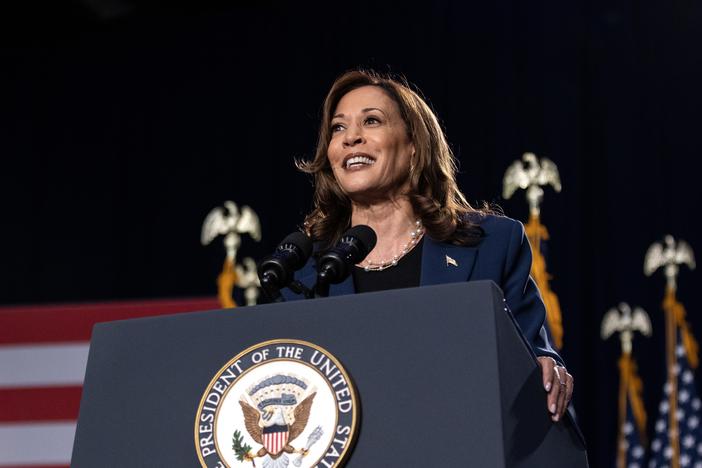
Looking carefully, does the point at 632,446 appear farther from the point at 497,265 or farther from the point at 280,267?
the point at 280,267

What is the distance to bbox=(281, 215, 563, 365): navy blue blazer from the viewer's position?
1.77m

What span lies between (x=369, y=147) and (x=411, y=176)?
116 millimetres

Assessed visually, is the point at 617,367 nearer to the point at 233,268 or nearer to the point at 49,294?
the point at 233,268

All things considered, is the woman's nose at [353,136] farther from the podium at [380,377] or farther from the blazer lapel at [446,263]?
the podium at [380,377]

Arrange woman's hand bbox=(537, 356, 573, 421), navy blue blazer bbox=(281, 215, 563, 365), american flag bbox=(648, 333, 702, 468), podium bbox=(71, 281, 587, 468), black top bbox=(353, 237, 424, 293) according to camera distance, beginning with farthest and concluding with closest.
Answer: american flag bbox=(648, 333, 702, 468), black top bbox=(353, 237, 424, 293), navy blue blazer bbox=(281, 215, 563, 365), woman's hand bbox=(537, 356, 573, 421), podium bbox=(71, 281, 587, 468)

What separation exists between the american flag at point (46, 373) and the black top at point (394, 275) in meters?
2.20

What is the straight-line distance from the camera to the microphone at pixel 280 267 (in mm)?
1546

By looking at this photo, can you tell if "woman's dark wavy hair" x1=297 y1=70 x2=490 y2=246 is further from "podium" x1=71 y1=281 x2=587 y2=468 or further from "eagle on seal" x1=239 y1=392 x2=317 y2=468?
"eagle on seal" x1=239 y1=392 x2=317 y2=468

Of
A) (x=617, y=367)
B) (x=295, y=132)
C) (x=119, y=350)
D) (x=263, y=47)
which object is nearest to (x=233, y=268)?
(x=295, y=132)

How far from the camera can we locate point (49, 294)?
6602 mm

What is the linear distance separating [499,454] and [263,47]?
5.70m

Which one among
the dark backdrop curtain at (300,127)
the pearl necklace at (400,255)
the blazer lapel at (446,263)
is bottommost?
the blazer lapel at (446,263)

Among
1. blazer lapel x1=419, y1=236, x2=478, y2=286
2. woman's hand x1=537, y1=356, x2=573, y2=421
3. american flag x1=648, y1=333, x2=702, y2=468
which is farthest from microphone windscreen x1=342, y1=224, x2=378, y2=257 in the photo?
american flag x1=648, y1=333, x2=702, y2=468

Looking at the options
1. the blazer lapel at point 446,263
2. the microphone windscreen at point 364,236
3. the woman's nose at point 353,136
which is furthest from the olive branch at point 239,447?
the woman's nose at point 353,136
